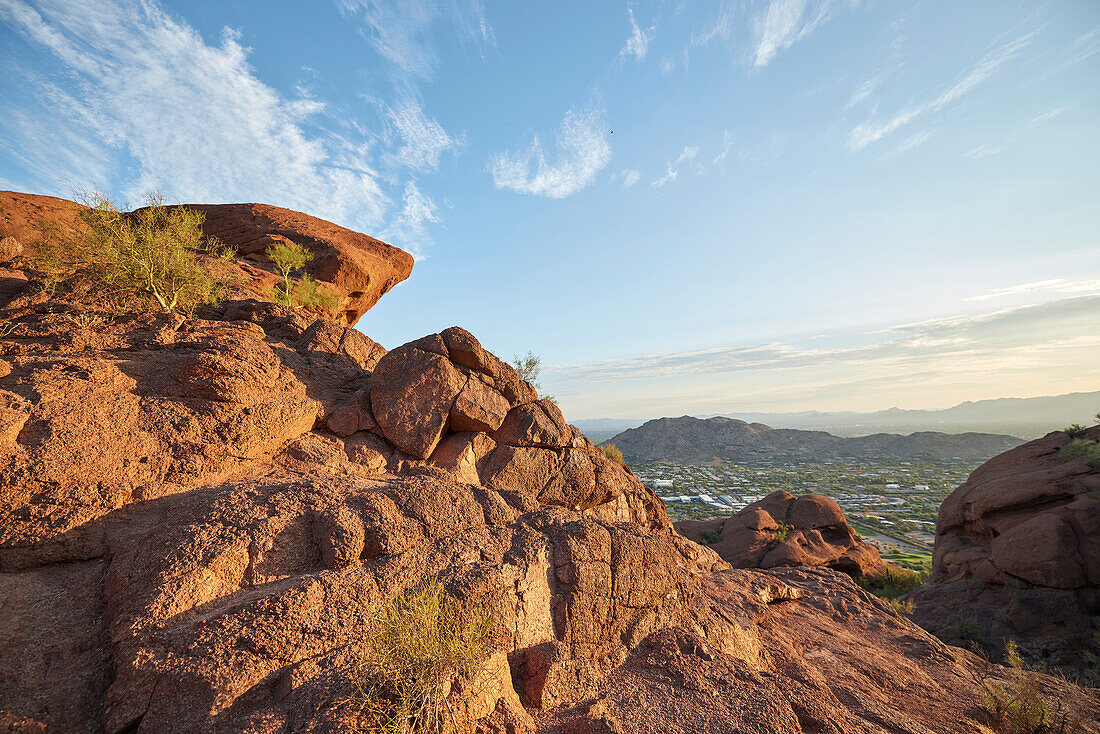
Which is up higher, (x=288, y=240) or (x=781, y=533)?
(x=288, y=240)

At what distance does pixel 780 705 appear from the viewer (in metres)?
5.10

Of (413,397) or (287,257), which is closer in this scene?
(413,397)

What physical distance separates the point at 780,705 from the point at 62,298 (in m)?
14.0

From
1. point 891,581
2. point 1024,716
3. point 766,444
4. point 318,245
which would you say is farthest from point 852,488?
point 318,245

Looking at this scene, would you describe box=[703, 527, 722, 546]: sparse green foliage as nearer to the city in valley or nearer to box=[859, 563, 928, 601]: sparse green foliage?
box=[859, 563, 928, 601]: sparse green foliage

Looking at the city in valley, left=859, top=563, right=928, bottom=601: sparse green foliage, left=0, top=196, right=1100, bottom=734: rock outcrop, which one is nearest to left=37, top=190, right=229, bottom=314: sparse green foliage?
left=0, top=196, right=1100, bottom=734: rock outcrop

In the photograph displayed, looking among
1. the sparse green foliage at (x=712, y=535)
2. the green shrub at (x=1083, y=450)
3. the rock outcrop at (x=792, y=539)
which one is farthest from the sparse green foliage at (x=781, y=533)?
the green shrub at (x=1083, y=450)

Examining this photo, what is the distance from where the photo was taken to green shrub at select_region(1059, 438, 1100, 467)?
16953 mm

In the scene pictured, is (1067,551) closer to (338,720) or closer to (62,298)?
(338,720)

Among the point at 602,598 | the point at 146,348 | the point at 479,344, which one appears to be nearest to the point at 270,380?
the point at 146,348

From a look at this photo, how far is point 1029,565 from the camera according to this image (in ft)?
51.4

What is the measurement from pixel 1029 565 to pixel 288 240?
34.7 meters

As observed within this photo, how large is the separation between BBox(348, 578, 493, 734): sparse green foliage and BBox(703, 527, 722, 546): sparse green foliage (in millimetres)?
26346

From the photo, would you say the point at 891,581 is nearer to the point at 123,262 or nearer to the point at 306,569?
the point at 306,569
